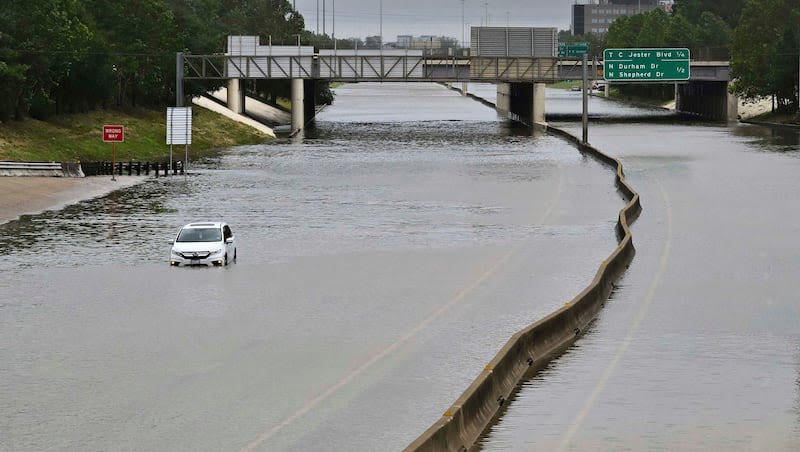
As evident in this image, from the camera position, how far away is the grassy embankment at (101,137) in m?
103

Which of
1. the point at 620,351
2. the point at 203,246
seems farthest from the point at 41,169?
the point at 620,351

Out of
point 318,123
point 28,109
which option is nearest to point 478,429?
point 28,109

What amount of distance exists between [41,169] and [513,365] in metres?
65.9

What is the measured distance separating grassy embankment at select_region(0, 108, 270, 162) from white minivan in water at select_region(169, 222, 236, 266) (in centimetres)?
4690

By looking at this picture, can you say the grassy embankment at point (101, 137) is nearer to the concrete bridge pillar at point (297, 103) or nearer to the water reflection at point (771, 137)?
the concrete bridge pillar at point (297, 103)

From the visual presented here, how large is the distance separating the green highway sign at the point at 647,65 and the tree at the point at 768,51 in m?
18.1

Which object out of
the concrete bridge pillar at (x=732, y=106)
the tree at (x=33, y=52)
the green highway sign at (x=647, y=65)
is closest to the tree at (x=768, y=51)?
the concrete bridge pillar at (x=732, y=106)

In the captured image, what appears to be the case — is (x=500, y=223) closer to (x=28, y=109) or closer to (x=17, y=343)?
(x=17, y=343)

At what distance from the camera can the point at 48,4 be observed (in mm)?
111250

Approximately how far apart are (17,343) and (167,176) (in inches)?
2371

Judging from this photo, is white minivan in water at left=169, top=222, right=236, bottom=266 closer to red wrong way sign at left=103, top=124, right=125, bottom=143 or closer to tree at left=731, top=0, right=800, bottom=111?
red wrong way sign at left=103, top=124, right=125, bottom=143

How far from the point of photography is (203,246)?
5288 cm

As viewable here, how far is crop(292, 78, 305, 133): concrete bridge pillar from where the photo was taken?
15362 cm

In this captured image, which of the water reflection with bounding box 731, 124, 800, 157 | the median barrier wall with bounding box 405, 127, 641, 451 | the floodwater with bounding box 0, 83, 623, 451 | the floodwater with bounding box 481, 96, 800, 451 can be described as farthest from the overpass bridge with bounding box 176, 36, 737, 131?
the median barrier wall with bounding box 405, 127, 641, 451
